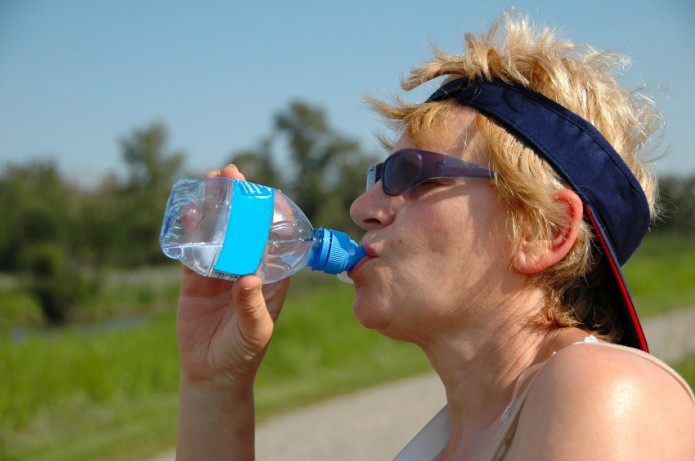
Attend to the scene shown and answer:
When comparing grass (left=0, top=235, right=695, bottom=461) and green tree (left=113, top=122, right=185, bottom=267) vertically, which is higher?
grass (left=0, top=235, right=695, bottom=461)

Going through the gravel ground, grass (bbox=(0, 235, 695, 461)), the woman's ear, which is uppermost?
the woman's ear

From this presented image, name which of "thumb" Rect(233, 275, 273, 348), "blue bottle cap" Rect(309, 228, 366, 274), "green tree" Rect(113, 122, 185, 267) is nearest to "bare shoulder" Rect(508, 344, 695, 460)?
"blue bottle cap" Rect(309, 228, 366, 274)

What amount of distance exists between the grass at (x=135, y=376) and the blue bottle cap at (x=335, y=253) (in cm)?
440

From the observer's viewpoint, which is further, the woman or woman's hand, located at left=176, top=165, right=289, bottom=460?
woman's hand, located at left=176, top=165, right=289, bottom=460

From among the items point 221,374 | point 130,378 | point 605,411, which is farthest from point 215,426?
point 130,378

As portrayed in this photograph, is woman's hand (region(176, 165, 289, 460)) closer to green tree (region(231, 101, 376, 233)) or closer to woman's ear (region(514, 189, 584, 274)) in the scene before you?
woman's ear (region(514, 189, 584, 274))

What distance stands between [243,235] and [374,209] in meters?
0.38

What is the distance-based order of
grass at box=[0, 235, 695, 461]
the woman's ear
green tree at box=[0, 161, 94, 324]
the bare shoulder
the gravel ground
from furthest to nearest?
green tree at box=[0, 161, 94, 324] → grass at box=[0, 235, 695, 461] → the gravel ground → the woman's ear → the bare shoulder

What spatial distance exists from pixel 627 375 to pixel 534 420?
7.8 inches

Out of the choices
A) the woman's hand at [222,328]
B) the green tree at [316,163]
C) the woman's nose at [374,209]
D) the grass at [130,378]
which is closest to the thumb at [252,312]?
the woman's hand at [222,328]

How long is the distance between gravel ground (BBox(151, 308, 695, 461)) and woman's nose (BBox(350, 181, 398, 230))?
4.07 m

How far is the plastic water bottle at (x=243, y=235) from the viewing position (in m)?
2.05

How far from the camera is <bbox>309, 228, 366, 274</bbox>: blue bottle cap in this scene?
212 cm

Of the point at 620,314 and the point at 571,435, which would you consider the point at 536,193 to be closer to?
the point at 620,314
